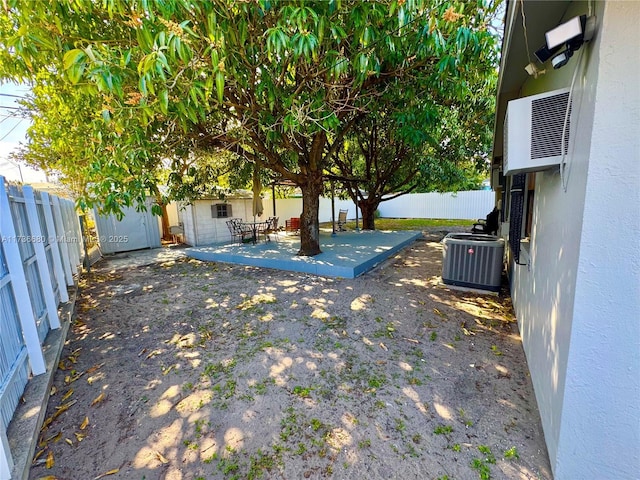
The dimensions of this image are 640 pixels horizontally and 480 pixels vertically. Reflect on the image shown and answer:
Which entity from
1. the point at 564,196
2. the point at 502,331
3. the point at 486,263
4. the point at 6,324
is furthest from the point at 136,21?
the point at 486,263

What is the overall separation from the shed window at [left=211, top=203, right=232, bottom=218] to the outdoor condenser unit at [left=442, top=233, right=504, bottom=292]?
29.6 ft

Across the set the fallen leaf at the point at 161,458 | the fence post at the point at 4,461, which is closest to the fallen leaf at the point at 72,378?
the fence post at the point at 4,461

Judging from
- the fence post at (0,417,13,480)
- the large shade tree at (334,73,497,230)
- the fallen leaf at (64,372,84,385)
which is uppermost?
the large shade tree at (334,73,497,230)

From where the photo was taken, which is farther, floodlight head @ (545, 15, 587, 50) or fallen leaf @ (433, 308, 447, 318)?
fallen leaf @ (433, 308, 447, 318)

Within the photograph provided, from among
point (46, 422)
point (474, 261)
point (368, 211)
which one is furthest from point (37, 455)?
point (368, 211)

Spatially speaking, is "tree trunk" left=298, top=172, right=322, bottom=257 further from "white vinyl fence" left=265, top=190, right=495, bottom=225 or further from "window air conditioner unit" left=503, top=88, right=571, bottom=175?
"white vinyl fence" left=265, top=190, right=495, bottom=225

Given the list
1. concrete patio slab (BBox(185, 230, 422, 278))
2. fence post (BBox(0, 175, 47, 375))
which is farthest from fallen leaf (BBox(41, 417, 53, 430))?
concrete patio slab (BBox(185, 230, 422, 278))

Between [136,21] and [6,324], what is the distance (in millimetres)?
2509

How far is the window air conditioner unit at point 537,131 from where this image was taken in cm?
186

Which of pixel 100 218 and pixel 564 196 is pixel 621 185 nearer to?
pixel 564 196

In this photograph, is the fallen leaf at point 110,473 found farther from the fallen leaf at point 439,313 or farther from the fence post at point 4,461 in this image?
the fallen leaf at point 439,313

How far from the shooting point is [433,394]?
2400 millimetres

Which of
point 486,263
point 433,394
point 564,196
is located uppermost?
point 564,196

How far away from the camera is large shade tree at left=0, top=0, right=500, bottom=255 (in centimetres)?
231
